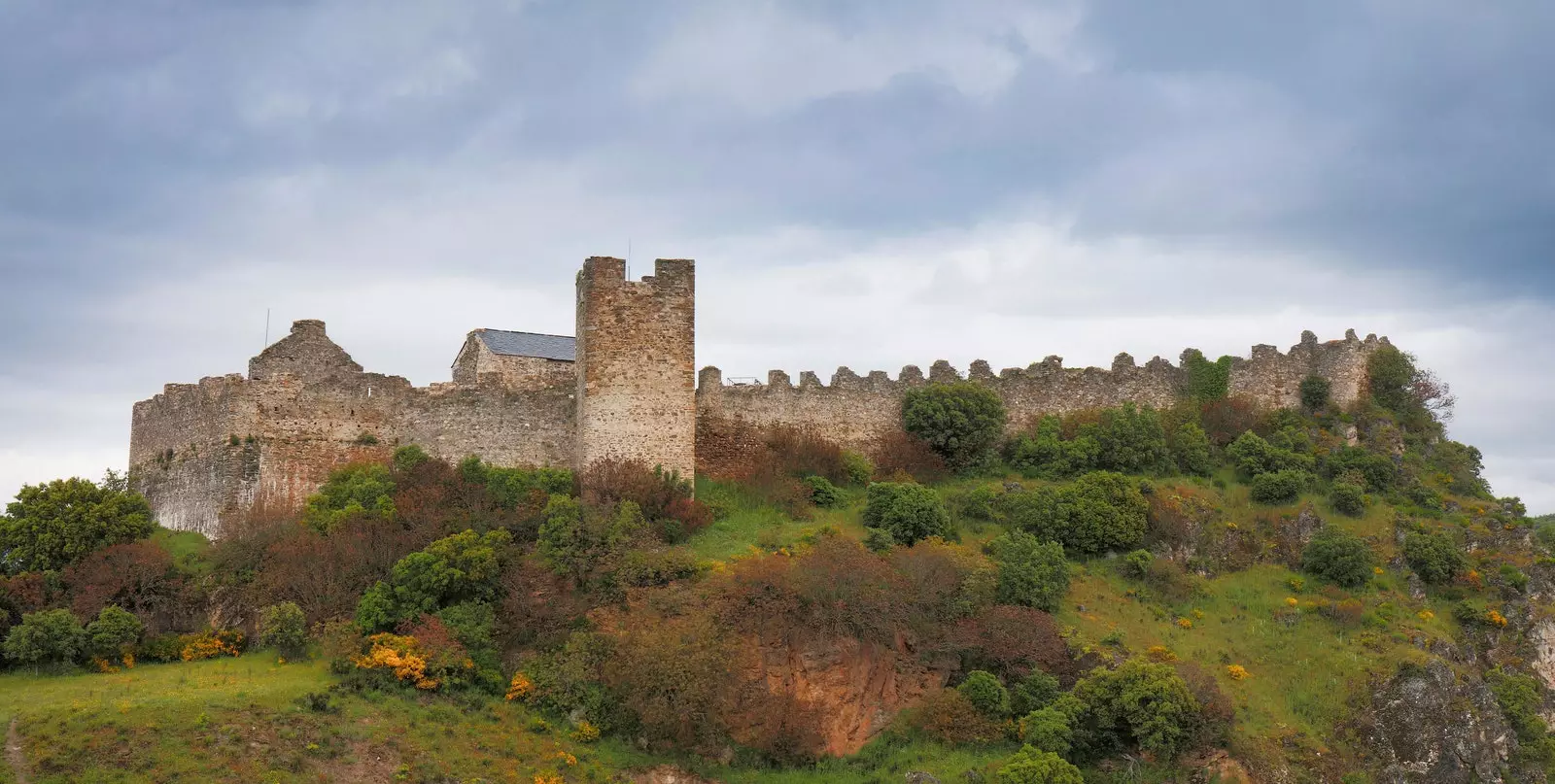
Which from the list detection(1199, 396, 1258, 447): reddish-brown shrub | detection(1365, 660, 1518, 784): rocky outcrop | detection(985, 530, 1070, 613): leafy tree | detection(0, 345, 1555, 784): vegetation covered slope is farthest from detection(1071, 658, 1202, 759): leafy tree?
detection(1199, 396, 1258, 447): reddish-brown shrub

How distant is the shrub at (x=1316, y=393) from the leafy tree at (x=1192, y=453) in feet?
16.4

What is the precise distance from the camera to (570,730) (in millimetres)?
31250

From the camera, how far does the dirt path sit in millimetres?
26203

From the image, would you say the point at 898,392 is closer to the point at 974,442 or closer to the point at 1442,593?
the point at 974,442

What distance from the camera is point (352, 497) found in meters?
37.8

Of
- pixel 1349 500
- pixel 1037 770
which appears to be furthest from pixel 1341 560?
pixel 1037 770

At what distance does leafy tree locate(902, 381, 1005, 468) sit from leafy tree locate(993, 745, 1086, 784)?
1505cm

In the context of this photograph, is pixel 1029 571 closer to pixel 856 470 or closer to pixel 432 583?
pixel 856 470

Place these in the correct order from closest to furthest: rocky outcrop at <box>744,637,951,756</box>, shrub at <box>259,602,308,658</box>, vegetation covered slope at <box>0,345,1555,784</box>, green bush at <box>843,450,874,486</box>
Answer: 1. vegetation covered slope at <box>0,345,1555,784</box>
2. rocky outcrop at <box>744,637,951,756</box>
3. shrub at <box>259,602,308,658</box>
4. green bush at <box>843,450,874,486</box>

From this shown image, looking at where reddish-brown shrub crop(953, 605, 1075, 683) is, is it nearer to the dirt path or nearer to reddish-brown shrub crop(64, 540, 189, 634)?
reddish-brown shrub crop(64, 540, 189, 634)

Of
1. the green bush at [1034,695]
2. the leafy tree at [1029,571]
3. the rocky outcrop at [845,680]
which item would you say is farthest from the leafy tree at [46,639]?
A: the leafy tree at [1029,571]

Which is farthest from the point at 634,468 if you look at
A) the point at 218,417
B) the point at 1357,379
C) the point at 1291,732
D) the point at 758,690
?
the point at 1357,379

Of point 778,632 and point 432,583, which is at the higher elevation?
point 432,583

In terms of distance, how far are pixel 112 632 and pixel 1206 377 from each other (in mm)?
32545
